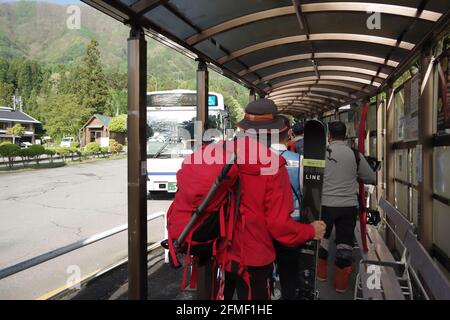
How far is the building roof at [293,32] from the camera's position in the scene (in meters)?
3.95

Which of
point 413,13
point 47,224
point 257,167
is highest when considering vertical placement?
point 413,13

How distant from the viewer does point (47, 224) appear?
9.78m

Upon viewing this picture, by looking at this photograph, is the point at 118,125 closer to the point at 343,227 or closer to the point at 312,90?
the point at 312,90

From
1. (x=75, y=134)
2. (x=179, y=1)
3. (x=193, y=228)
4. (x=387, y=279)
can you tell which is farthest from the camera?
(x=75, y=134)

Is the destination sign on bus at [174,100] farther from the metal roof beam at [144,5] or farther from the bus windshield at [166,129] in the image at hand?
the metal roof beam at [144,5]

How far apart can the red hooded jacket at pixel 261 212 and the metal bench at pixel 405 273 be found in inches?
48.2

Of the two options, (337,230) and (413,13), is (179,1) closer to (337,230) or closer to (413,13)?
(413,13)

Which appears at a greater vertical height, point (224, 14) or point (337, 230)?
point (224, 14)

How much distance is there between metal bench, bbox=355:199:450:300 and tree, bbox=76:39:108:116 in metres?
78.5

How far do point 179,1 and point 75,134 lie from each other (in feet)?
185

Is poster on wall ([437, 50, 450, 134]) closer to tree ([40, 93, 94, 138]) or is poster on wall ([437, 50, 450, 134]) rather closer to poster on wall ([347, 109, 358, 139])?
poster on wall ([347, 109, 358, 139])

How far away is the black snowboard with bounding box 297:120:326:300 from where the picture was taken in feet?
11.6
